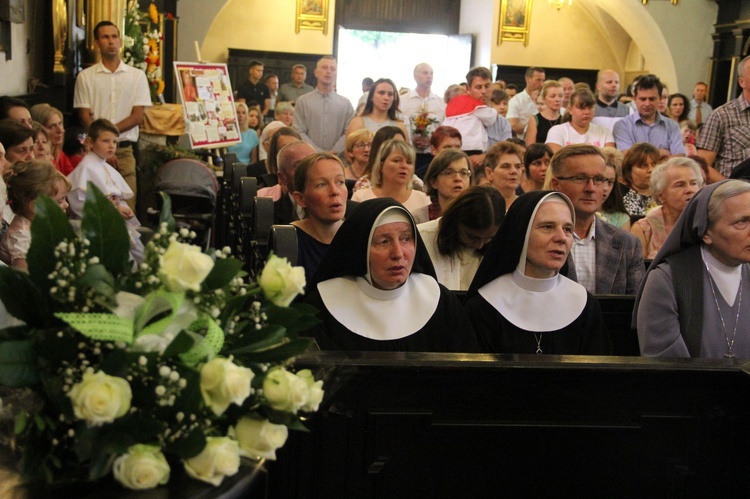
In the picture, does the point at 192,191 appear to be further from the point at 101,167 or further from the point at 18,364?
the point at 18,364

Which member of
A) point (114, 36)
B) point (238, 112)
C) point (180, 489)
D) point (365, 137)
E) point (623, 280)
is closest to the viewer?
point (180, 489)

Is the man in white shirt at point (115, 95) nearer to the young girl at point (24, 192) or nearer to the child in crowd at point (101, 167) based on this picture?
the child in crowd at point (101, 167)

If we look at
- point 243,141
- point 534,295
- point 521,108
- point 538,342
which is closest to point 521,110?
point 521,108

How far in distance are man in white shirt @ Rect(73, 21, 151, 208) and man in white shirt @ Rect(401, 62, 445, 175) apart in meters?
2.64

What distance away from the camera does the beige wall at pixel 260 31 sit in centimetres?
2155

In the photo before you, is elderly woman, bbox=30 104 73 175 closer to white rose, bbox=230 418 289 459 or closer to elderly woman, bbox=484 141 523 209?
elderly woman, bbox=484 141 523 209

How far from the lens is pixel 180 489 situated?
5.42ft

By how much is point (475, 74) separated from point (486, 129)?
55 cm

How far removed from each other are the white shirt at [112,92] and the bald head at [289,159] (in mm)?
3461

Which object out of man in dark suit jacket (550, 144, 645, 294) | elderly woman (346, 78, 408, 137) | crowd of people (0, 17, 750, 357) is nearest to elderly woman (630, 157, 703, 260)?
crowd of people (0, 17, 750, 357)

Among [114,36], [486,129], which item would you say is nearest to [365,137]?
[486,129]

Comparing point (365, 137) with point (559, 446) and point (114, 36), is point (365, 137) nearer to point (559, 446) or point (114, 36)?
point (114, 36)

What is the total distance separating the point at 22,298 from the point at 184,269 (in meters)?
0.31

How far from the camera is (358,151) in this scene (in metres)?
7.34
